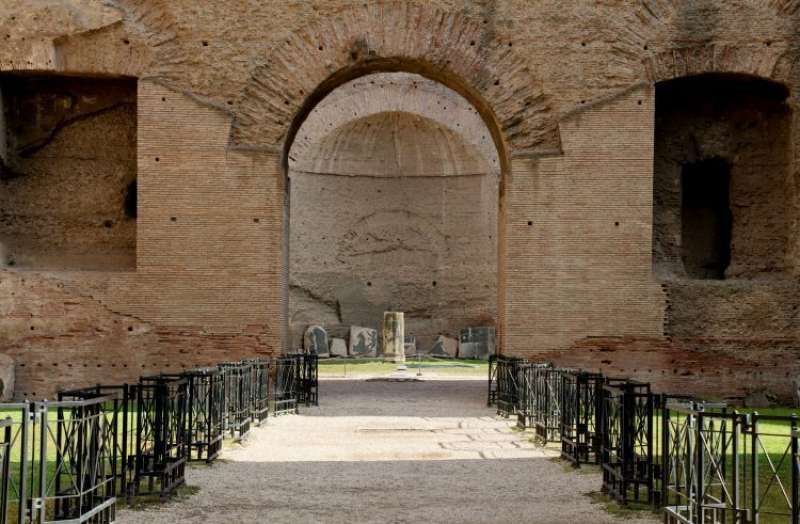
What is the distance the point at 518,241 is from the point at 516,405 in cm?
274

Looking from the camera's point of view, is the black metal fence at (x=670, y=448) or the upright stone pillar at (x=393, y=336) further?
the upright stone pillar at (x=393, y=336)

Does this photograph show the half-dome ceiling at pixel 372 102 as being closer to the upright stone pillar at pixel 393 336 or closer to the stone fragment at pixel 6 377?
the upright stone pillar at pixel 393 336

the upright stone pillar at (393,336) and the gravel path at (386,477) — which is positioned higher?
the upright stone pillar at (393,336)

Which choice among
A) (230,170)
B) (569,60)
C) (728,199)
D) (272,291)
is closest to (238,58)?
(230,170)

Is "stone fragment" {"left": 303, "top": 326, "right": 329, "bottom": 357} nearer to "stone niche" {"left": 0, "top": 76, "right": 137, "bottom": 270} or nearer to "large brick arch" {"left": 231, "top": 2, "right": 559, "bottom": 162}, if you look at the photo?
"stone niche" {"left": 0, "top": 76, "right": 137, "bottom": 270}

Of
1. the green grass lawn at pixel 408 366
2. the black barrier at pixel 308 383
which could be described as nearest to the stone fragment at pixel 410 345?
the green grass lawn at pixel 408 366

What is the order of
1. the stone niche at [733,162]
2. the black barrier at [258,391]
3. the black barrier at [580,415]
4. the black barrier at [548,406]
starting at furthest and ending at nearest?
the stone niche at [733,162] < the black barrier at [258,391] < the black barrier at [548,406] < the black barrier at [580,415]

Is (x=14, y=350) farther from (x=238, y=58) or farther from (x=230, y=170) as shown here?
(x=238, y=58)

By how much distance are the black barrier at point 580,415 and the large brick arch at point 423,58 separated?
5.53 metres

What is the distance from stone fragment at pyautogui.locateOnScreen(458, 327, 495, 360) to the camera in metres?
22.2

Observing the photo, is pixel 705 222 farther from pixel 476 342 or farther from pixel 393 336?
pixel 476 342

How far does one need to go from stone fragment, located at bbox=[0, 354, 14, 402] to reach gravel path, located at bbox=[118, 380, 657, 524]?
370 cm

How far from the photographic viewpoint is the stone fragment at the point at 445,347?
22453mm

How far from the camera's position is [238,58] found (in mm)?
12789
